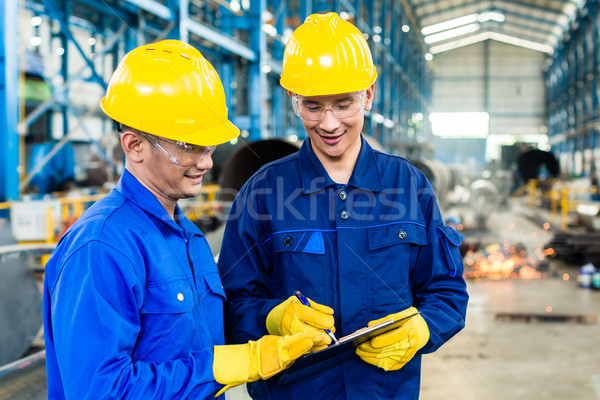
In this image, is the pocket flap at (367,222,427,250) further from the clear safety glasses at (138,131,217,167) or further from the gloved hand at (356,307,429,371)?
the clear safety glasses at (138,131,217,167)

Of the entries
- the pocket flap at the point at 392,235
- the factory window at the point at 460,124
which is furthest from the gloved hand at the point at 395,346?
the factory window at the point at 460,124

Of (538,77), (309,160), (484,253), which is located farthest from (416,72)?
(309,160)

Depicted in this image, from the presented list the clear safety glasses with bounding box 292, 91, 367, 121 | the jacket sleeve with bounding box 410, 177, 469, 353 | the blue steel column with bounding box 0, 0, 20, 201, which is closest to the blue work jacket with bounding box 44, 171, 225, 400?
the clear safety glasses with bounding box 292, 91, 367, 121

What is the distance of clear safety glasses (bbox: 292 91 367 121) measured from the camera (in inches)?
70.4

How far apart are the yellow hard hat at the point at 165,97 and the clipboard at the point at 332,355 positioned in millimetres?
696

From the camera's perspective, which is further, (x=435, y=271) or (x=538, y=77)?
(x=538, y=77)

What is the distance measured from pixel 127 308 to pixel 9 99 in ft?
17.0

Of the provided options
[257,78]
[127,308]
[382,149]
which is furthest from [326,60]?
[257,78]

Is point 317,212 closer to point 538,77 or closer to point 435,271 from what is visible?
point 435,271

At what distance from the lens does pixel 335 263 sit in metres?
1.73

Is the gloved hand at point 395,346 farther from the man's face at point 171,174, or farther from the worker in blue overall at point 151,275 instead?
the man's face at point 171,174

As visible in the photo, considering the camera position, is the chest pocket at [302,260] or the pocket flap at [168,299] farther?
the chest pocket at [302,260]

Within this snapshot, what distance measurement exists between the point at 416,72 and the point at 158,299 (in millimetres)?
32611

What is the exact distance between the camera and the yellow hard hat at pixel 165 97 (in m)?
1.41
